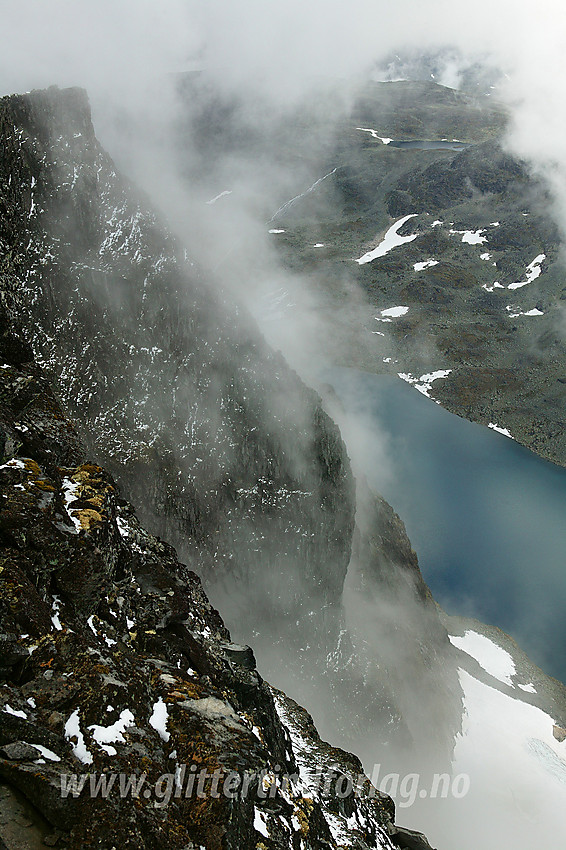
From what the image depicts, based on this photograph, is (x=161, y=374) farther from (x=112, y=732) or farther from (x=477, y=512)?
(x=477, y=512)

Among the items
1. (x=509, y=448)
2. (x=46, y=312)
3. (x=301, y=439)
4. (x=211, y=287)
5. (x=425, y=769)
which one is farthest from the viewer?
(x=509, y=448)

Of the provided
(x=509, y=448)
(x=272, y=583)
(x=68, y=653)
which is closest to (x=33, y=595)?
(x=68, y=653)

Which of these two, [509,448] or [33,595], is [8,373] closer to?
[33,595]

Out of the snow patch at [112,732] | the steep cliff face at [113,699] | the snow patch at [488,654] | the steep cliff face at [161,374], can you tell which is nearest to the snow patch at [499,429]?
the snow patch at [488,654]

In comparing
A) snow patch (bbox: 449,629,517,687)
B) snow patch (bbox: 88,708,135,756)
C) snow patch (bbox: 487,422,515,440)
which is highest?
snow patch (bbox: 88,708,135,756)

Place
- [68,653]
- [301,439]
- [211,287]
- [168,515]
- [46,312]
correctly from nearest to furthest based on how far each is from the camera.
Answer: [68,653] < [46,312] < [168,515] < [211,287] < [301,439]

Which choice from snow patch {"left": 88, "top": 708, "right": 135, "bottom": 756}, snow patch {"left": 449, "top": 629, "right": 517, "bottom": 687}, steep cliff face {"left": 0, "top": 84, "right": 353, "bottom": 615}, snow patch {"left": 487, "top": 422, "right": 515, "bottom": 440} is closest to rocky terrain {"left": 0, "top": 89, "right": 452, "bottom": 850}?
snow patch {"left": 88, "top": 708, "right": 135, "bottom": 756}

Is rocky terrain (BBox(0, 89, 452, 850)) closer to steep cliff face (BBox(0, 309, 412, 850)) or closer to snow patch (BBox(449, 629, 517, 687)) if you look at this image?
steep cliff face (BBox(0, 309, 412, 850))

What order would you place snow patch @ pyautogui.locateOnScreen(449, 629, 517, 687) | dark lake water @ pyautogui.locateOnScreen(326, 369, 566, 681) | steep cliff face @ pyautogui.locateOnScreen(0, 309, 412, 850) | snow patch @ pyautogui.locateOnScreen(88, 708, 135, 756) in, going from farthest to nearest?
dark lake water @ pyautogui.locateOnScreen(326, 369, 566, 681) → snow patch @ pyautogui.locateOnScreen(449, 629, 517, 687) → snow patch @ pyautogui.locateOnScreen(88, 708, 135, 756) → steep cliff face @ pyautogui.locateOnScreen(0, 309, 412, 850)
